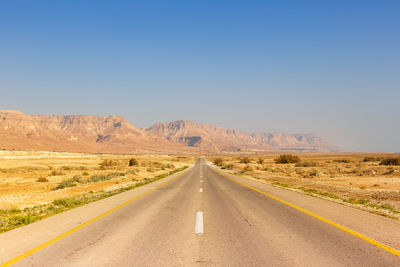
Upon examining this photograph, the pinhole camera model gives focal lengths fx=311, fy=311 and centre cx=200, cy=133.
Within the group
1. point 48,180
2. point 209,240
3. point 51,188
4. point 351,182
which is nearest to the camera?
point 209,240

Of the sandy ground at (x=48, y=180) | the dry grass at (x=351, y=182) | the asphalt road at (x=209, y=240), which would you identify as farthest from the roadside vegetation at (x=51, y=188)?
the dry grass at (x=351, y=182)

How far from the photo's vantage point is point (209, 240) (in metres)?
7.30

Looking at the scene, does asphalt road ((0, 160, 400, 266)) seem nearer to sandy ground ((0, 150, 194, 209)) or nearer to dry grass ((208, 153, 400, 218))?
dry grass ((208, 153, 400, 218))

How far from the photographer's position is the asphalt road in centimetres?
584

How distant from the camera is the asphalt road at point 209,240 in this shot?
5836 mm

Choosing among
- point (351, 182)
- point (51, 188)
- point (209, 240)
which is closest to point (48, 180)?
point (51, 188)

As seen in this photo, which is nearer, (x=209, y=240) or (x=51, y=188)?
(x=209, y=240)

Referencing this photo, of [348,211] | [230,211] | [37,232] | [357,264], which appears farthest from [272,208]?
[37,232]

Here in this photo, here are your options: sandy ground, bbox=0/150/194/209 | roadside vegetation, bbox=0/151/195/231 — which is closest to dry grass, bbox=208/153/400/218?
roadside vegetation, bbox=0/151/195/231

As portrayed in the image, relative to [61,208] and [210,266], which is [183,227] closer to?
[210,266]

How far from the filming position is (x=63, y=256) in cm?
620

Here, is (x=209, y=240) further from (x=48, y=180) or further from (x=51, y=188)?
(x=48, y=180)

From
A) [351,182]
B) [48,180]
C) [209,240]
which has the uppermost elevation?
[209,240]

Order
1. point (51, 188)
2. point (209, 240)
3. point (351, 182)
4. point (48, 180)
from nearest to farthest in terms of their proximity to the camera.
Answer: point (209, 240)
point (51, 188)
point (351, 182)
point (48, 180)
